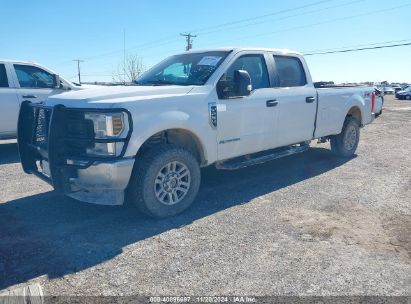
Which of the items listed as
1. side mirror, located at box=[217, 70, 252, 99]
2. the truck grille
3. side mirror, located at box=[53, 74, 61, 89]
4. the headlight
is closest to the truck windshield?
side mirror, located at box=[217, 70, 252, 99]

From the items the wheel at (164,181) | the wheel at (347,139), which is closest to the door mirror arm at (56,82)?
the wheel at (164,181)

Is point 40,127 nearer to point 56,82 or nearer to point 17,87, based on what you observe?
point 17,87

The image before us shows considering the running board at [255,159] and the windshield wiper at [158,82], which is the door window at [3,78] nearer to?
the windshield wiper at [158,82]

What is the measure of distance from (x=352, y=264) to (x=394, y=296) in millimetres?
503

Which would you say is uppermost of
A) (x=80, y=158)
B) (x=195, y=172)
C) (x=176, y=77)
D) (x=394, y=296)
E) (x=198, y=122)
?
(x=176, y=77)

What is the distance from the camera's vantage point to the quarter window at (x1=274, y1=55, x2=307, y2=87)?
5770mm

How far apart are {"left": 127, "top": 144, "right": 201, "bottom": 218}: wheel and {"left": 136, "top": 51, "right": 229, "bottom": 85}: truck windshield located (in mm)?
1066

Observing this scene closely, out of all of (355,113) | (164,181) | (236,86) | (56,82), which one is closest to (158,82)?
(236,86)

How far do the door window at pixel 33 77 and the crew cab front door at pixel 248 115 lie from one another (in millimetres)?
4908

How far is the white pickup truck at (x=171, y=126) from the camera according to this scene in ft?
12.4

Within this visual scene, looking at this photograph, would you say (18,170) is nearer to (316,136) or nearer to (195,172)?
(195,172)

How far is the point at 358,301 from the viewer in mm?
2766

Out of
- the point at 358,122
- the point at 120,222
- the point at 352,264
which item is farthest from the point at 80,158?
the point at 358,122

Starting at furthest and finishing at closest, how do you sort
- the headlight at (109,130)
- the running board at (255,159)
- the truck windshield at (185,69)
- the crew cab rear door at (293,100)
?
the crew cab rear door at (293,100) < the running board at (255,159) < the truck windshield at (185,69) < the headlight at (109,130)
